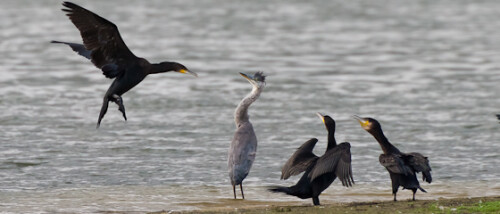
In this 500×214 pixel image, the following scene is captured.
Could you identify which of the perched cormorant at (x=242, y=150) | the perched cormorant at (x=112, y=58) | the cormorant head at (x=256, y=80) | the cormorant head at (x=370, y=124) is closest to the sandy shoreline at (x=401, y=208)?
the perched cormorant at (x=242, y=150)

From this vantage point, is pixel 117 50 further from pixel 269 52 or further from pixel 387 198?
pixel 269 52

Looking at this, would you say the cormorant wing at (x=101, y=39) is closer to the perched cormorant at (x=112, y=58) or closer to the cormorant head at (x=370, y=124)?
the perched cormorant at (x=112, y=58)

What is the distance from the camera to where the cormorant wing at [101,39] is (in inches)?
462

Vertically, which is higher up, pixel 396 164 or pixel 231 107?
pixel 231 107

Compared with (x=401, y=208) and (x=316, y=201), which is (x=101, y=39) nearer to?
(x=316, y=201)

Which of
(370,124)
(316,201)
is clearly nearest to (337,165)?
(316,201)

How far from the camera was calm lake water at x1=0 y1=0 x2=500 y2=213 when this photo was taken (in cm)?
1227

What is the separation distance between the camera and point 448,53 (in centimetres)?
2580

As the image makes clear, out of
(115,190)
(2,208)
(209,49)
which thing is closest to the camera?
(2,208)

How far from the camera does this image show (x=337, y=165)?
10508mm

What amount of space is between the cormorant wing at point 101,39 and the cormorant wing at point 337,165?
296 centimetres

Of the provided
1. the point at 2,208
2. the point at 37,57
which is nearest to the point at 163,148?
the point at 2,208

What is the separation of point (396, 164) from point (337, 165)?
24.8 inches

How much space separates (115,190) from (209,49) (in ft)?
49.5
